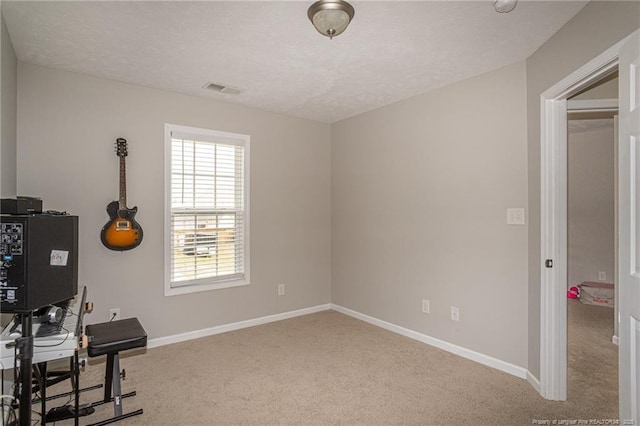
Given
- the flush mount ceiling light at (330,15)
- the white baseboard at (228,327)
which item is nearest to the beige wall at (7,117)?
the white baseboard at (228,327)

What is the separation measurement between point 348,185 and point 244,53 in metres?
2.21

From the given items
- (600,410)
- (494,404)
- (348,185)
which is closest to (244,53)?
(348,185)

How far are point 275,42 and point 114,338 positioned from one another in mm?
2187

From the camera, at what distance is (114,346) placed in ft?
7.27

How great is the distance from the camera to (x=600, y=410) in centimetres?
230

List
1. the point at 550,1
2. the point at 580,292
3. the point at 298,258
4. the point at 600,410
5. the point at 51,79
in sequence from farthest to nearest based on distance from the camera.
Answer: the point at 580,292 → the point at 298,258 → the point at 51,79 → the point at 600,410 → the point at 550,1

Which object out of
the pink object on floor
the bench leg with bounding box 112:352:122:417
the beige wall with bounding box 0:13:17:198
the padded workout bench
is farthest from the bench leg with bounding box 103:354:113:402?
the pink object on floor

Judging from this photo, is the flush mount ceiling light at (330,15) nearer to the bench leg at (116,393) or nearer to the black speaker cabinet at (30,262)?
the black speaker cabinet at (30,262)

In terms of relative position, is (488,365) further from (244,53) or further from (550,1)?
(244,53)

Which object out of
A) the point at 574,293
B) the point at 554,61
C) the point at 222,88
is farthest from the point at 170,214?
the point at 574,293

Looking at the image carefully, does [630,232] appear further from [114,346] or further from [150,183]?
[150,183]

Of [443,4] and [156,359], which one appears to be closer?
[443,4]

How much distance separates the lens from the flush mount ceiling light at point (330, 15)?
197 cm

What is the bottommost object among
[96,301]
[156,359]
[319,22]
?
[156,359]
